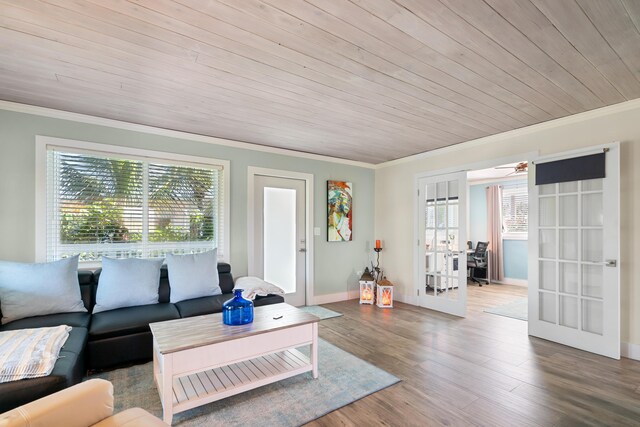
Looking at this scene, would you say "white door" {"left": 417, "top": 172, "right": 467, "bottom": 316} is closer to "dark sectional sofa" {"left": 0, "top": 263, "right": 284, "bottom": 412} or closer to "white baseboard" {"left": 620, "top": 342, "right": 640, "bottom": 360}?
"white baseboard" {"left": 620, "top": 342, "right": 640, "bottom": 360}

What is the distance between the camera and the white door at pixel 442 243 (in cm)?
430

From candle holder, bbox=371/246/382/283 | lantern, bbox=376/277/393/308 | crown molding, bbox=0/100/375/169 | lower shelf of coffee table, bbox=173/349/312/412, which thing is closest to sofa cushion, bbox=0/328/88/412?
lower shelf of coffee table, bbox=173/349/312/412

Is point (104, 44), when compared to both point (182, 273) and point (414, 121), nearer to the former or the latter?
point (182, 273)

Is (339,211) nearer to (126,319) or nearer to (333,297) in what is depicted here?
(333,297)

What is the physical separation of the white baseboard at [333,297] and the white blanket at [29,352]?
3307 mm

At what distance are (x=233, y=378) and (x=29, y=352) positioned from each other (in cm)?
123

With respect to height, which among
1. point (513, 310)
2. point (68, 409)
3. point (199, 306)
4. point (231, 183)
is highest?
point (231, 183)

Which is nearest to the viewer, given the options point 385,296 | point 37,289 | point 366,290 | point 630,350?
point 37,289

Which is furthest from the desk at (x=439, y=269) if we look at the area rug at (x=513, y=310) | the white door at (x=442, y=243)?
the area rug at (x=513, y=310)

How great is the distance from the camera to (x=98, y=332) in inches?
97.9

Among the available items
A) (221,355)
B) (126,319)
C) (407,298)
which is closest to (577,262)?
(407,298)

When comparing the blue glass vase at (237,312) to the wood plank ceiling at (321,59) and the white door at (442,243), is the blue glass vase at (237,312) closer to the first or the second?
the wood plank ceiling at (321,59)

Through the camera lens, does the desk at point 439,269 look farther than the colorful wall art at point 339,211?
No

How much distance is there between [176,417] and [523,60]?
11.1 feet
